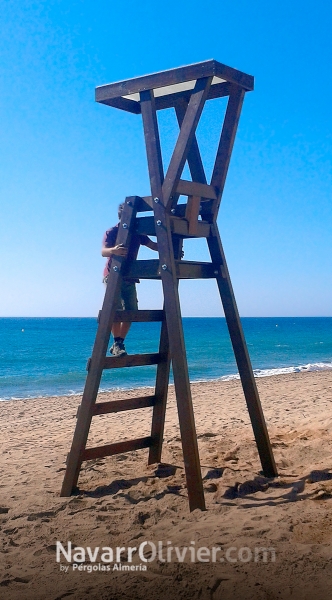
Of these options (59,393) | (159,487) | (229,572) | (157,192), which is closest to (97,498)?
(159,487)

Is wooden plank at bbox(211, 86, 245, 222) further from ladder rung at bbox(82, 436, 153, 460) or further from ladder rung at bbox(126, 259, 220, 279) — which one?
ladder rung at bbox(82, 436, 153, 460)

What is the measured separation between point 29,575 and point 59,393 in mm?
17668

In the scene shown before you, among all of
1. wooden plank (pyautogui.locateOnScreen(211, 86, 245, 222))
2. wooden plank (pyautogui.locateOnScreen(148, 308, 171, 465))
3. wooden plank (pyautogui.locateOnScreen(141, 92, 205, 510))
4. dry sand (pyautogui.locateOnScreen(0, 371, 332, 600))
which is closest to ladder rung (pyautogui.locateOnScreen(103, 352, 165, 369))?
wooden plank (pyautogui.locateOnScreen(148, 308, 171, 465))

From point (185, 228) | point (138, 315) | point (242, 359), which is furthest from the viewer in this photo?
point (138, 315)

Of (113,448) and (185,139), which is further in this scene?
(113,448)

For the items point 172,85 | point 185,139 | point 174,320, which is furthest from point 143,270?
point 172,85

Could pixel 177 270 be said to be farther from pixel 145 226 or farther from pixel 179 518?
pixel 179 518

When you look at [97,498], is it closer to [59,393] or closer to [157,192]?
[157,192]

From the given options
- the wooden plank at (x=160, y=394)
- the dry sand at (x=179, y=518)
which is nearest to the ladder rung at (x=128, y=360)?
the wooden plank at (x=160, y=394)

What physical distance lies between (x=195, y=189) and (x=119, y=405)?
6.91ft

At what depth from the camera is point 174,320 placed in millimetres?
4566

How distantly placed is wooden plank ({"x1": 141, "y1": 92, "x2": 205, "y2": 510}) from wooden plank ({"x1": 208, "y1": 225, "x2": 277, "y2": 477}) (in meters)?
0.67

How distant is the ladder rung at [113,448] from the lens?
5.11m

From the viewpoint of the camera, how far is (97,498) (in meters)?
4.87
